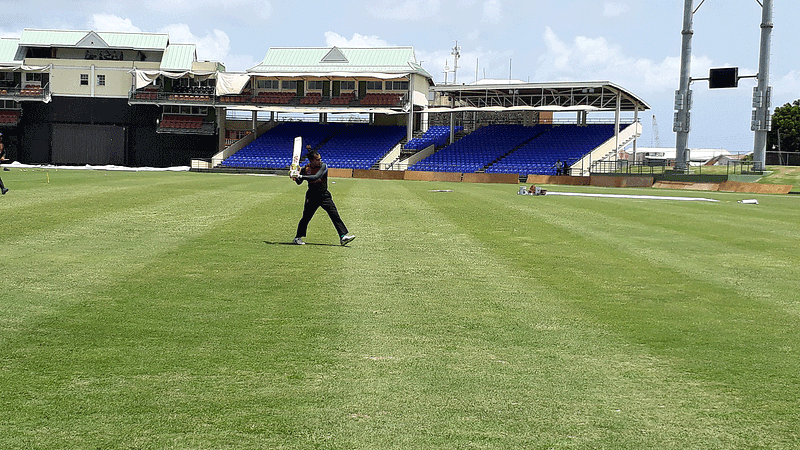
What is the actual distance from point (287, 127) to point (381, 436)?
226 ft

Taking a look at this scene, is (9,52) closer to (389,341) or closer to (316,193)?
(316,193)

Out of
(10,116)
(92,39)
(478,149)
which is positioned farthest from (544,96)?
(10,116)

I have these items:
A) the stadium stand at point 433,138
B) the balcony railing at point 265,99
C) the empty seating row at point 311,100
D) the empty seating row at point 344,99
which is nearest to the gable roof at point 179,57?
the balcony railing at point 265,99

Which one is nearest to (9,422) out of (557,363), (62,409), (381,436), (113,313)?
(62,409)

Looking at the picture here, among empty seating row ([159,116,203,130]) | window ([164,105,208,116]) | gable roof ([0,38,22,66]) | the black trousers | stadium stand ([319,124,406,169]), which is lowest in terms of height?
the black trousers

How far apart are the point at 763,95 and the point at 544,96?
18029 mm

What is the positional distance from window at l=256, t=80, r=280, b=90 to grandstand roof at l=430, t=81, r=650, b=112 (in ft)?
51.3

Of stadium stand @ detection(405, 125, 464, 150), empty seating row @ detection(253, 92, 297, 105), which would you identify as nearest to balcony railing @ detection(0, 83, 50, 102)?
empty seating row @ detection(253, 92, 297, 105)

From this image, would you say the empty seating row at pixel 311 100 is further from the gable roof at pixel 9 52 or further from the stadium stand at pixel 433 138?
the gable roof at pixel 9 52

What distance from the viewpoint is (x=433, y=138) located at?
6975cm

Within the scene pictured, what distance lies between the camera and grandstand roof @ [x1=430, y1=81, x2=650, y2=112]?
60781 mm

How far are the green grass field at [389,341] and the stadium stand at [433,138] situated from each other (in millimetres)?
50794

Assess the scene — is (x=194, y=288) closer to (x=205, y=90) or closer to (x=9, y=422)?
(x=9, y=422)

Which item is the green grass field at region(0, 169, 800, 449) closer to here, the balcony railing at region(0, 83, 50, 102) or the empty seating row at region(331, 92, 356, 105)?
the empty seating row at region(331, 92, 356, 105)
